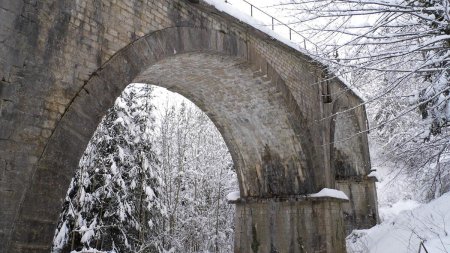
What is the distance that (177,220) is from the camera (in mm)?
15758

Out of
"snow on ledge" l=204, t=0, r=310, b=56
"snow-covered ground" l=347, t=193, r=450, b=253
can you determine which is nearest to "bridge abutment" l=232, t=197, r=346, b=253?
"snow-covered ground" l=347, t=193, r=450, b=253

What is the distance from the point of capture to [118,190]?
39.4ft

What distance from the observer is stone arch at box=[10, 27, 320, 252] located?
171 inches

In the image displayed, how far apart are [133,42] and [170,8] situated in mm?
1153

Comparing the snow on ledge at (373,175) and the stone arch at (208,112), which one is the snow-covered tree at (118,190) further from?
the snow on ledge at (373,175)

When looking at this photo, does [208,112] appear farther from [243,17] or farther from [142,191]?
[142,191]

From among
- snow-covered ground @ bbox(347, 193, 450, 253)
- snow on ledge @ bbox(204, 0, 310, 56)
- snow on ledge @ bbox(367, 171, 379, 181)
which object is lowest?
snow-covered ground @ bbox(347, 193, 450, 253)

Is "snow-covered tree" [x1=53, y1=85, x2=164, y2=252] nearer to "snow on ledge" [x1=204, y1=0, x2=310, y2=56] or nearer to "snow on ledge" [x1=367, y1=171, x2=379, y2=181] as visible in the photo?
"snow on ledge" [x1=204, y1=0, x2=310, y2=56]

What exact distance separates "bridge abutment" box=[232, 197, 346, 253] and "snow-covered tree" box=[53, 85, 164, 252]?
283cm

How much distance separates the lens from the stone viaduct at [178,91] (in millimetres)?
4234

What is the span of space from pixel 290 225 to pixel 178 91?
4319 mm

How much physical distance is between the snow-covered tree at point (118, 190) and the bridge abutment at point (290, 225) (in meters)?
2.83

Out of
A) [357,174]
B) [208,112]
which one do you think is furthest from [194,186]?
[208,112]

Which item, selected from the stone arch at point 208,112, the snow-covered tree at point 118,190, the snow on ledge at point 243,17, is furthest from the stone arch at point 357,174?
the snow-covered tree at point 118,190
